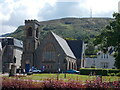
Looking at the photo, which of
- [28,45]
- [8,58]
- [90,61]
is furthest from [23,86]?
[90,61]

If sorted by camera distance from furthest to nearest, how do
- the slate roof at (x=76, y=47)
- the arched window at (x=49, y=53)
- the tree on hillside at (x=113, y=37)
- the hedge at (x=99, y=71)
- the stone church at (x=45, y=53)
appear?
1. the slate roof at (x=76, y=47)
2. the arched window at (x=49, y=53)
3. the stone church at (x=45, y=53)
4. the hedge at (x=99, y=71)
5. the tree on hillside at (x=113, y=37)

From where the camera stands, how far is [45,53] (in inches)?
2437

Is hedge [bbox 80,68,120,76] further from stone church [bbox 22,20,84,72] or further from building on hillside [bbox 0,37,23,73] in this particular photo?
building on hillside [bbox 0,37,23,73]

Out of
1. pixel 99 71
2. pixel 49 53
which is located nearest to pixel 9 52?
pixel 49 53

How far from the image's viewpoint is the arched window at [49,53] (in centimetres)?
6108

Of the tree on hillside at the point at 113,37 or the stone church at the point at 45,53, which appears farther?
the stone church at the point at 45,53

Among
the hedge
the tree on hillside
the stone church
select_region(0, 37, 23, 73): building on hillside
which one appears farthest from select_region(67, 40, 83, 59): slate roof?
the tree on hillside

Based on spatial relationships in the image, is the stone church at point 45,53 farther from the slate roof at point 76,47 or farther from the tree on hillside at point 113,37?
the tree on hillside at point 113,37

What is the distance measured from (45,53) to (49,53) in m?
1.12

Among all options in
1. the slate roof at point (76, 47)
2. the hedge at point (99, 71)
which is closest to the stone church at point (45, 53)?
the slate roof at point (76, 47)

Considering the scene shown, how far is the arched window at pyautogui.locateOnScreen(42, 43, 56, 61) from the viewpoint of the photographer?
200 feet

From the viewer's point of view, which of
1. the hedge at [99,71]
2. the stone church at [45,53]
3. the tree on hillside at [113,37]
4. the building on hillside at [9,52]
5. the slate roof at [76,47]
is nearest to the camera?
the tree on hillside at [113,37]

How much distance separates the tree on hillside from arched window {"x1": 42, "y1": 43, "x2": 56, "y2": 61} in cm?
3339

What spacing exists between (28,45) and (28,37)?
2162 mm
